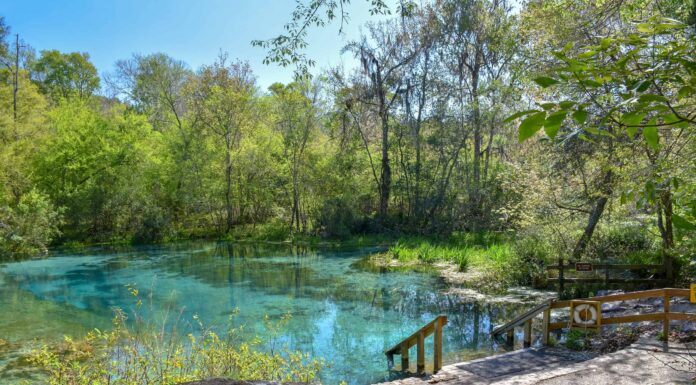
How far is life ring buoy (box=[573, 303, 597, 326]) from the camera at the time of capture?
738 centimetres

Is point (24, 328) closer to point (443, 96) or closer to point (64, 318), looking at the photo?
point (64, 318)

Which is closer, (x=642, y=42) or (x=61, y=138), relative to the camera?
(x=642, y=42)

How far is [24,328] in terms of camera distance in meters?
12.0

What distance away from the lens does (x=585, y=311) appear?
24.5 feet

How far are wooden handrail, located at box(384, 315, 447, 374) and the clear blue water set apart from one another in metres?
0.35

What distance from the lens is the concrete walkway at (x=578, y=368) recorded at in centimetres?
577

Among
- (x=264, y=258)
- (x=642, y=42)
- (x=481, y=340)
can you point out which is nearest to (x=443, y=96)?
(x=264, y=258)

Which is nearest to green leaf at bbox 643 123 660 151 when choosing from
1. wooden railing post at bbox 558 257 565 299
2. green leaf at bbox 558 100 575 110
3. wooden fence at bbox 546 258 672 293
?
green leaf at bbox 558 100 575 110

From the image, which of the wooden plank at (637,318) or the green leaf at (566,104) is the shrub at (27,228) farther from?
the green leaf at (566,104)

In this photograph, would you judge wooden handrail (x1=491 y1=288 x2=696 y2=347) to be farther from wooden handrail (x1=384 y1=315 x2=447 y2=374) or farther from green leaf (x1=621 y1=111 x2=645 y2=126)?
green leaf (x1=621 y1=111 x2=645 y2=126)

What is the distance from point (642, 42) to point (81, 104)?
3586 centimetres

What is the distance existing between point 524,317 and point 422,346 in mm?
1957

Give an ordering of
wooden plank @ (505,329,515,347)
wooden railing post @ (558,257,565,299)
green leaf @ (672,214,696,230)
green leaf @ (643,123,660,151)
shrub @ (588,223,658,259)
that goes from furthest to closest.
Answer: shrub @ (588,223,658,259)
wooden railing post @ (558,257,565,299)
wooden plank @ (505,329,515,347)
green leaf @ (672,214,696,230)
green leaf @ (643,123,660,151)

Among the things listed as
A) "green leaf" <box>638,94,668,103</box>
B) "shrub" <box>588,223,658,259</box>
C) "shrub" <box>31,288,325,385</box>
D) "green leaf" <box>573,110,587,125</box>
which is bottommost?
"shrub" <box>31,288,325,385</box>
